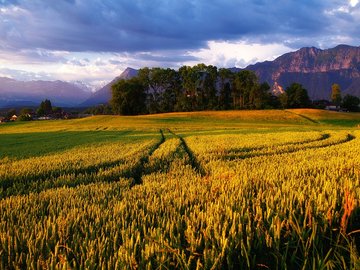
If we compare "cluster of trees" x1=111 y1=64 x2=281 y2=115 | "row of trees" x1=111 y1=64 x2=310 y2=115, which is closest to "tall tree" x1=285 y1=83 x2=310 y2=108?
"row of trees" x1=111 y1=64 x2=310 y2=115

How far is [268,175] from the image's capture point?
26.1 feet

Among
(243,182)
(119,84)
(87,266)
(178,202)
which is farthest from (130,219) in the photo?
(119,84)

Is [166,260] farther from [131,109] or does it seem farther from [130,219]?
[131,109]

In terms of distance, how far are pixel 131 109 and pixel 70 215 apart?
131 m

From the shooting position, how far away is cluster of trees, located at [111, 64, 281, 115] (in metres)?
134

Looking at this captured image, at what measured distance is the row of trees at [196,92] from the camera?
13338 centimetres

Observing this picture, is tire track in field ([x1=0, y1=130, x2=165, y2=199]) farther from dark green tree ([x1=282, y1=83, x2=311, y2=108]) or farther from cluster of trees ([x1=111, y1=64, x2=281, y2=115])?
dark green tree ([x1=282, y1=83, x2=311, y2=108])

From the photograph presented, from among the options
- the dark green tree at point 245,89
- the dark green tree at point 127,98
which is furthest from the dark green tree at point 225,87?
the dark green tree at point 127,98

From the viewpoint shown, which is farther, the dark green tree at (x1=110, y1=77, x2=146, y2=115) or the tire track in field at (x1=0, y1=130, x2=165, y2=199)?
the dark green tree at (x1=110, y1=77, x2=146, y2=115)

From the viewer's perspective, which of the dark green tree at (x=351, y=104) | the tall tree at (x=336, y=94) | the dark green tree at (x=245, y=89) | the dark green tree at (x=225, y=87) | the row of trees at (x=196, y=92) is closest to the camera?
the row of trees at (x=196, y=92)

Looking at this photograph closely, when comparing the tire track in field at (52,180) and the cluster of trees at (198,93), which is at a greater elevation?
the cluster of trees at (198,93)

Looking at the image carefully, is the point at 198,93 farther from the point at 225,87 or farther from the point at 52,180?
the point at 52,180

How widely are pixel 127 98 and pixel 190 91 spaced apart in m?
29.3

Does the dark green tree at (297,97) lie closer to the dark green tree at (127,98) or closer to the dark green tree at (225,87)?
the dark green tree at (225,87)
